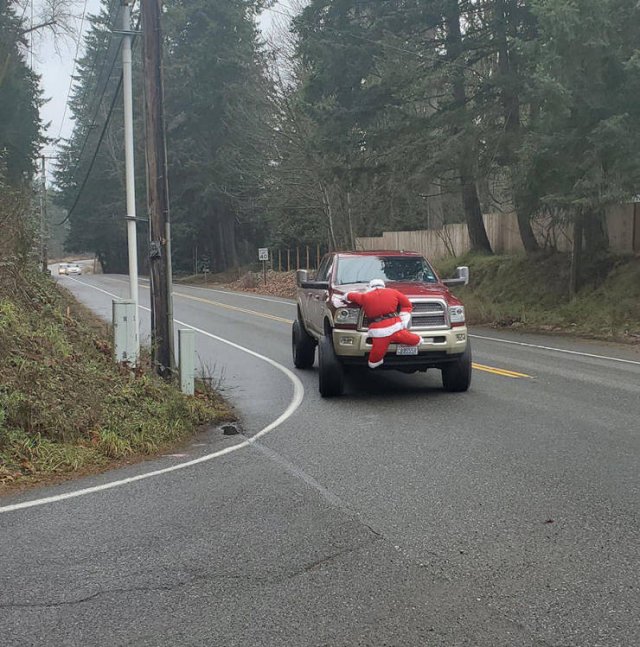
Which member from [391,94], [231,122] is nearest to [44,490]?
[391,94]

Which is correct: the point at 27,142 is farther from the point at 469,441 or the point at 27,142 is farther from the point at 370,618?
the point at 370,618

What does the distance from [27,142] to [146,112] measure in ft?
88.9

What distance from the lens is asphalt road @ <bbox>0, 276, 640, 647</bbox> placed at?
382 cm

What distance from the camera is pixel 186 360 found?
10078mm

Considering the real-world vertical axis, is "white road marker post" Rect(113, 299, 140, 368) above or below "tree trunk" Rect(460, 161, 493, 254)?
below

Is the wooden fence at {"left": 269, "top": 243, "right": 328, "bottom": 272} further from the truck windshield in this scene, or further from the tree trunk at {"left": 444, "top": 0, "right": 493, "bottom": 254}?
the truck windshield

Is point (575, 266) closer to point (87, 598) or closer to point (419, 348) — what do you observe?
point (419, 348)

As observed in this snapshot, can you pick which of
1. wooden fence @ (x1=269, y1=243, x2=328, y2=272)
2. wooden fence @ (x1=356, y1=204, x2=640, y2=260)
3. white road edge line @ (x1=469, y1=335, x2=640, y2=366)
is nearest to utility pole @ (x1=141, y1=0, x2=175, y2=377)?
white road edge line @ (x1=469, y1=335, x2=640, y2=366)

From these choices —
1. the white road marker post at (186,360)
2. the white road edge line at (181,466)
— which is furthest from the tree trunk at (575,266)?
the white road marker post at (186,360)

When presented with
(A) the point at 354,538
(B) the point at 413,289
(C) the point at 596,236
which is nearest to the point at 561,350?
(B) the point at 413,289

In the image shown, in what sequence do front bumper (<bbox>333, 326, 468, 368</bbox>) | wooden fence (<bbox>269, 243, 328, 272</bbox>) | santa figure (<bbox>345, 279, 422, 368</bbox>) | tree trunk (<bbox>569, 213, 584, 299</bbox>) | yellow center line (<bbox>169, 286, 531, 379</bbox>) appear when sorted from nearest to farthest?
santa figure (<bbox>345, 279, 422, 368</bbox>)
front bumper (<bbox>333, 326, 468, 368</bbox>)
yellow center line (<bbox>169, 286, 531, 379</bbox>)
tree trunk (<bbox>569, 213, 584, 299</bbox>)
wooden fence (<bbox>269, 243, 328, 272</bbox>)

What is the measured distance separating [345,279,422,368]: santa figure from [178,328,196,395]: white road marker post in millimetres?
2364

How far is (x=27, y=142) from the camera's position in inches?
1394

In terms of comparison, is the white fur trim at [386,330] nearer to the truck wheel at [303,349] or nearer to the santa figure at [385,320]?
the santa figure at [385,320]
